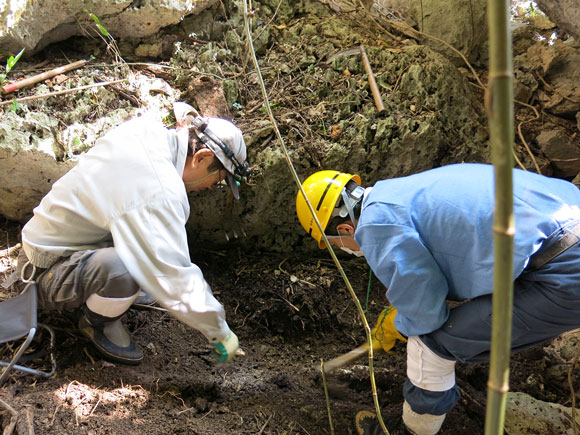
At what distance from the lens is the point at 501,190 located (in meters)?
0.60

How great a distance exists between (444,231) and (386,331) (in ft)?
2.66

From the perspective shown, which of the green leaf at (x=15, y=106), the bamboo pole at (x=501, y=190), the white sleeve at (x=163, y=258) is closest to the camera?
the bamboo pole at (x=501, y=190)

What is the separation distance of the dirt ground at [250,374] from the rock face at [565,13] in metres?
1.93

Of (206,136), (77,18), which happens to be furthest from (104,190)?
(77,18)

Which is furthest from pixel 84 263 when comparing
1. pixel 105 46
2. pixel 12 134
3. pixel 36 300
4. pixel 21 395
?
pixel 105 46

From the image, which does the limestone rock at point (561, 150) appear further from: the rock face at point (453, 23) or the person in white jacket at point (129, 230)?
the person in white jacket at point (129, 230)

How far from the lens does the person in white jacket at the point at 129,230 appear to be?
1.94 m

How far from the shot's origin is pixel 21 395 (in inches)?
80.6

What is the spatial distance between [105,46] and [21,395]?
2281 mm

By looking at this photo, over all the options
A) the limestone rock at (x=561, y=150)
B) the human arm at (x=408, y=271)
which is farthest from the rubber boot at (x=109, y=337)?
the limestone rock at (x=561, y=150)

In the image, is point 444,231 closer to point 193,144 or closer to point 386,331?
point 386,331

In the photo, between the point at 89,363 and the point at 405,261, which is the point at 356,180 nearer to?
the point at 405,261

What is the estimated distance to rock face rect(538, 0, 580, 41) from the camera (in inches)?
109

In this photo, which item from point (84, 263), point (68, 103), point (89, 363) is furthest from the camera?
point (68, 103)
